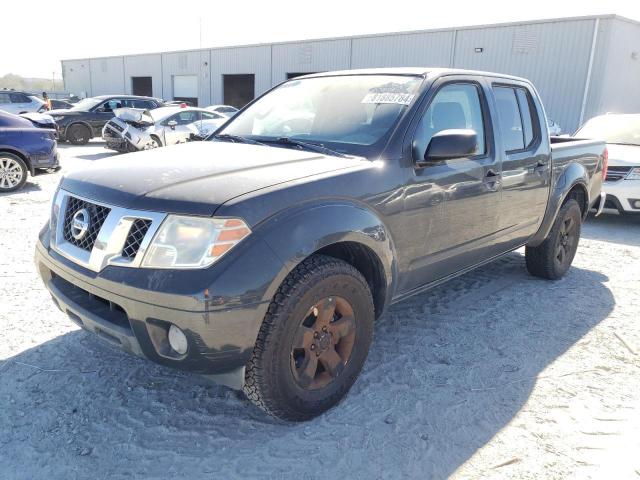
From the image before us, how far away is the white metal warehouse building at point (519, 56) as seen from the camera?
1825 cm

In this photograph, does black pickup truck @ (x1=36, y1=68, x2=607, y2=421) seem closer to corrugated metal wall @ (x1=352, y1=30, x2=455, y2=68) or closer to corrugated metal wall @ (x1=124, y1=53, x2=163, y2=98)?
corrugated metal wall @ (x1=352, y1=30, x2=455, y2=68)

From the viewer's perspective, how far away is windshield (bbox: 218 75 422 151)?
317 centimetres

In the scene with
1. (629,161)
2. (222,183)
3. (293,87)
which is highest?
(293,87)

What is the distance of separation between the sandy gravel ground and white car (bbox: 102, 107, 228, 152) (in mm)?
9452

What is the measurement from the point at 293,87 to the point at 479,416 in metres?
2.62

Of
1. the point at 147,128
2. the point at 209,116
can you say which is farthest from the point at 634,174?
the point at 209,116

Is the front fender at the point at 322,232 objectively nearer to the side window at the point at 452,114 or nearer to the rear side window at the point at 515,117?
the side window at the point at 452,114

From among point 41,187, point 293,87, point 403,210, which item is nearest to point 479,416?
point 403,210

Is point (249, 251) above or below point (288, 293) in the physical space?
above

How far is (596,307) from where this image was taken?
14.6ft

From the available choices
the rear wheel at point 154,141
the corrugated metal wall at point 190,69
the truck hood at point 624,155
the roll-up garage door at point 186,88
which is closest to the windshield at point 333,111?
the truck hood at point 624,155

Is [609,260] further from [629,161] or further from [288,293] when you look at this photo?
[288,293]

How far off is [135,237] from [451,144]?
1.77 m

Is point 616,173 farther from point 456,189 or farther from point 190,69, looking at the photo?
point 190,69
